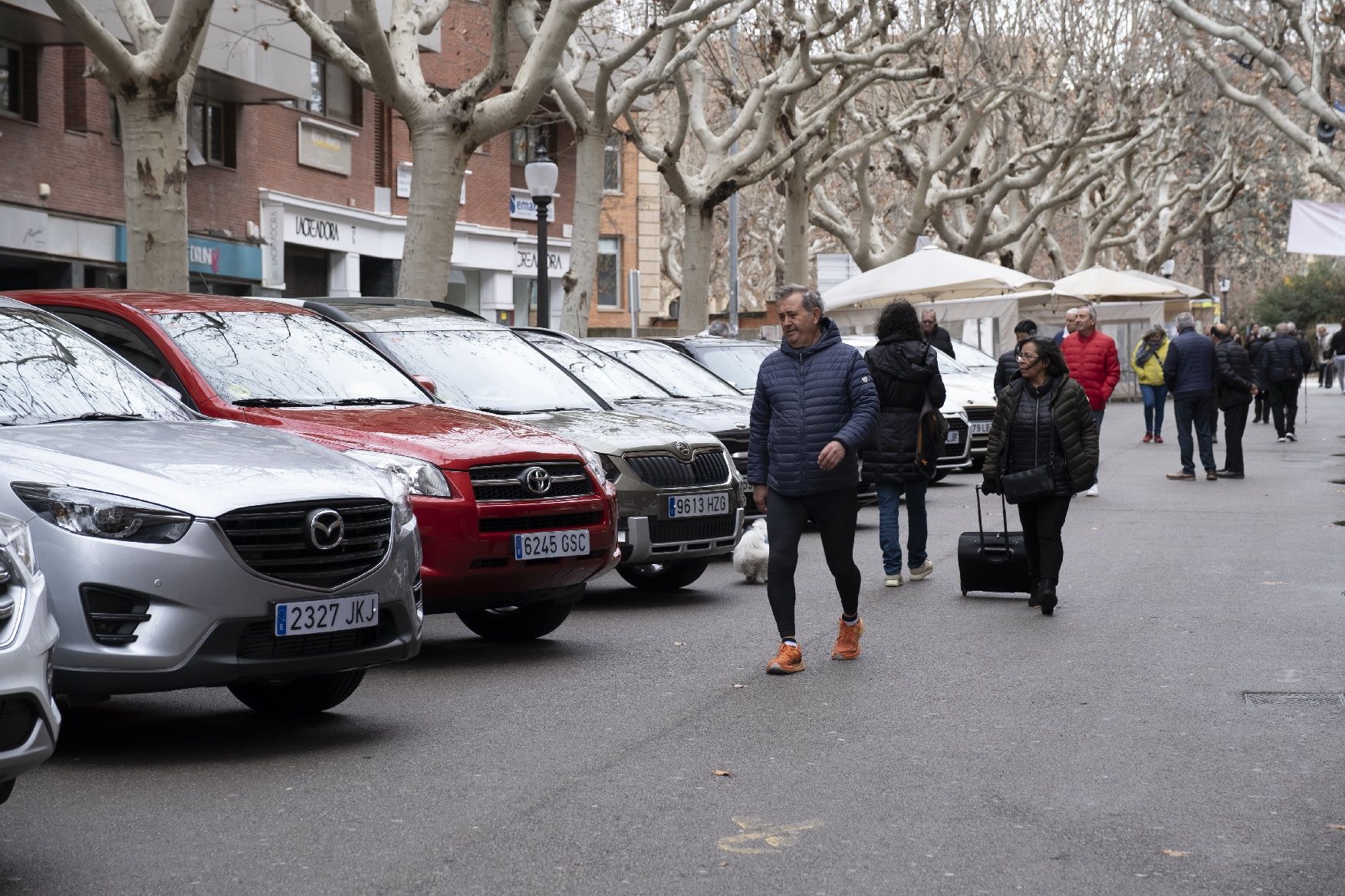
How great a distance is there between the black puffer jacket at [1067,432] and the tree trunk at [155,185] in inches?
310

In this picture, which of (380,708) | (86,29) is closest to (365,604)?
(380,708)

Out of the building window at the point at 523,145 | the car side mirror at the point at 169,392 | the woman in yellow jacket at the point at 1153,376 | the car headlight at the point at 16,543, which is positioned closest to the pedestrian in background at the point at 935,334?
the woman in yellow jacket at the point at 1153,376

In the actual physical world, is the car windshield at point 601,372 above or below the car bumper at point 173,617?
above

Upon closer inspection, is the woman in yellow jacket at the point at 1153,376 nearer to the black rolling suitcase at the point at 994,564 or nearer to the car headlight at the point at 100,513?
the black rolling suitcase at the point at 994,564

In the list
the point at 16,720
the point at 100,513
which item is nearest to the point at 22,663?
the point at 16,720

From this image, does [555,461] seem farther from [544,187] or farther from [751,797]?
[544,187]

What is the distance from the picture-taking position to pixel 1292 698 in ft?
27.2

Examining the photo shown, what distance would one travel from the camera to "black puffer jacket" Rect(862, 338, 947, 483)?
12.7 metres

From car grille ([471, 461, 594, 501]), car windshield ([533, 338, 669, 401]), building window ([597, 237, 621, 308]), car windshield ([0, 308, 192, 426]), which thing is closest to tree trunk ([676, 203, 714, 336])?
car windshield ([533, 338, 669, 401])

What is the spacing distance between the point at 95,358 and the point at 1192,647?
571 centimetres

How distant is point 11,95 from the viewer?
25438mm

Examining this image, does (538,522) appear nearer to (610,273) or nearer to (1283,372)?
(1283,372)

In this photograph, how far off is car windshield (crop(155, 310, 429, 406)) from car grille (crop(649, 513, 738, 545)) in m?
2.00

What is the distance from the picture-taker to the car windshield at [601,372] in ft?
47.9
